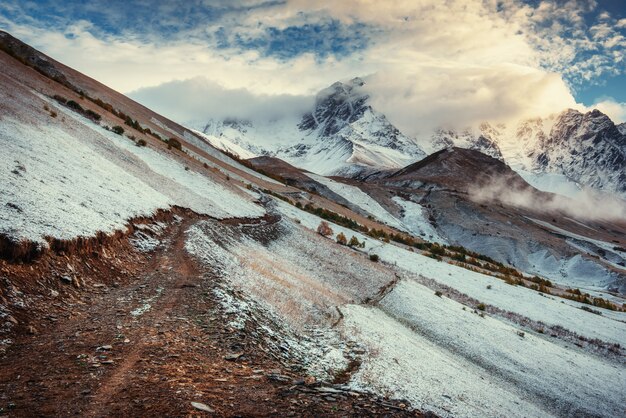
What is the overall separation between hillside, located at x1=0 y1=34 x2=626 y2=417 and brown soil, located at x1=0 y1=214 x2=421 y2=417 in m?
0.04

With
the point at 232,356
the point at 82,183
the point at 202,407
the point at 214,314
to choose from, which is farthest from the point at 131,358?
the point at 82,183

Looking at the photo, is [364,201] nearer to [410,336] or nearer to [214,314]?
[410,336]

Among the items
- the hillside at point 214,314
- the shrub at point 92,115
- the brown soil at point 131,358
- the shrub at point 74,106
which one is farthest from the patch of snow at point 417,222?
the brown soil at point 131,358

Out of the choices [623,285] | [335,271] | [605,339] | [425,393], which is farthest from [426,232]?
[425,393]

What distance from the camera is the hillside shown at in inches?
287

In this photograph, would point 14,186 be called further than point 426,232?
No

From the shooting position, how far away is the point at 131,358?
25.1 feet

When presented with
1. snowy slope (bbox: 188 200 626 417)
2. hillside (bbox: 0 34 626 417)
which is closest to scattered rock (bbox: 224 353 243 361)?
hillside (bbox: 0 34 626 417)

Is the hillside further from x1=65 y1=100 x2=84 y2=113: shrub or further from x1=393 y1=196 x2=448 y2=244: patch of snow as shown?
x1=393 y1=196 x2=448 y2=244: patch of snow

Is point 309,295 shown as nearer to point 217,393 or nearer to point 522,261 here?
point 217,393

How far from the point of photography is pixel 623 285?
5812 cm

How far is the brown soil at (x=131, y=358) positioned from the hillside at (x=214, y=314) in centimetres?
4

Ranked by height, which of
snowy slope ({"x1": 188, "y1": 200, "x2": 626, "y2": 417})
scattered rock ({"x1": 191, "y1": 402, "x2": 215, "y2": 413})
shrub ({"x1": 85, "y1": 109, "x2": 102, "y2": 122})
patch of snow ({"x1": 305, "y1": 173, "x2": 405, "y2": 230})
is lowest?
scattered rock ({"x1": 191, "y1": 402, "x2": 215, "y2": 413})

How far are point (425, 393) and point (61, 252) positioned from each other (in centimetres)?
1018
